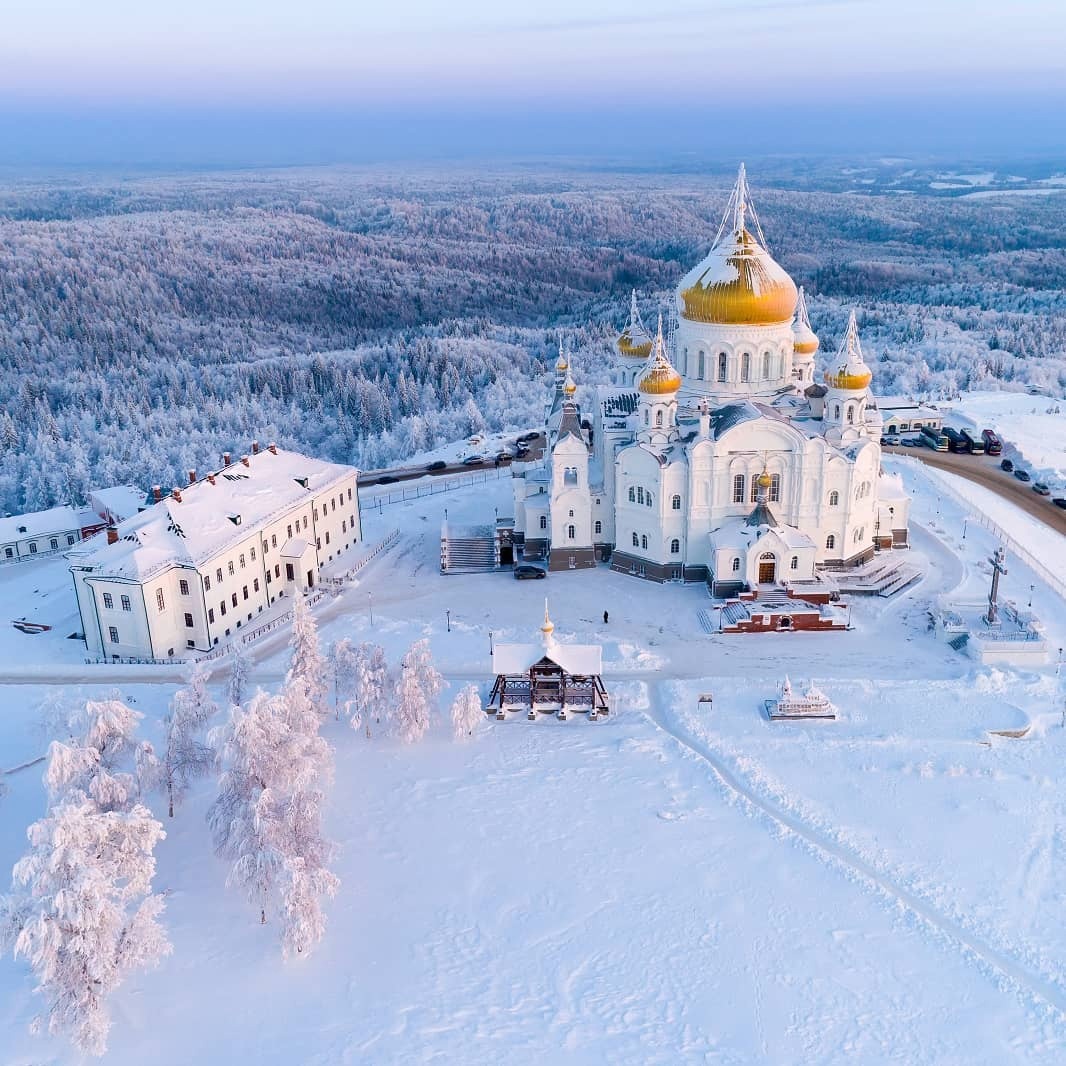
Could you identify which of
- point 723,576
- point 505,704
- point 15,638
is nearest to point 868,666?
point 723,576

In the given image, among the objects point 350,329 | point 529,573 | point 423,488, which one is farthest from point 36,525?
point 350,329

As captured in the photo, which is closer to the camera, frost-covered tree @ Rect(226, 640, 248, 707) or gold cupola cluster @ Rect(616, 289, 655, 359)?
frost-covered tree @ Rect(226, 640, 248, 707)

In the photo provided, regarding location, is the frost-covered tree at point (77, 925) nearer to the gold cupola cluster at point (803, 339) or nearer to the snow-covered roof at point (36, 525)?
the snow-covered roof at point (36, 525)

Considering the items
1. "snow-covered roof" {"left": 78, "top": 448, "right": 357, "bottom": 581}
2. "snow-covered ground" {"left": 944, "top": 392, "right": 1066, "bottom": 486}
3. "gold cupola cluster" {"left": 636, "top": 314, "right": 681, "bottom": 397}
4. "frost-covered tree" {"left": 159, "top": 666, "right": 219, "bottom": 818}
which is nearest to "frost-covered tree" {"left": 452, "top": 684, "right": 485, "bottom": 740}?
"frost-covered tree" {"left": 159, "top": 666, "right": 219, "bottom": 818}

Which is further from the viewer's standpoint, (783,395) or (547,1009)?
(783,395)

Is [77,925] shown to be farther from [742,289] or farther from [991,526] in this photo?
[991,526]

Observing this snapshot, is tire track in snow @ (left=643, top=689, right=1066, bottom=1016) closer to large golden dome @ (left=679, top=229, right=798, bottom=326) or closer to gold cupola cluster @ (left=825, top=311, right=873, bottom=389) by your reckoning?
gold cupola cluster @ (left=825, top=311, right=873, bottom=389)

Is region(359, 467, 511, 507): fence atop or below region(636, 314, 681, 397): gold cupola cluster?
below

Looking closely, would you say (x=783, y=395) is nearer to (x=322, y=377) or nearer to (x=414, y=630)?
(x=414, y=630)
